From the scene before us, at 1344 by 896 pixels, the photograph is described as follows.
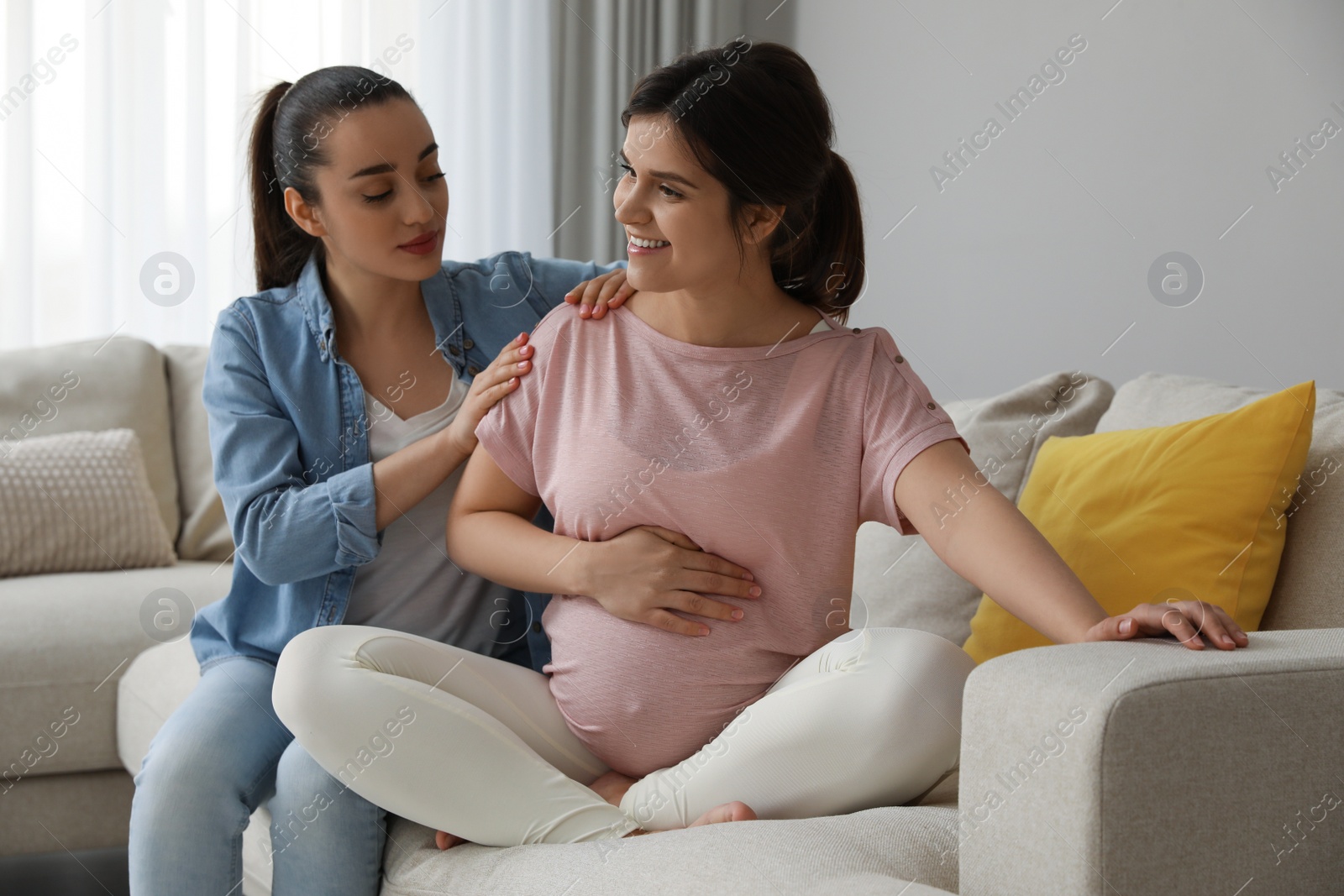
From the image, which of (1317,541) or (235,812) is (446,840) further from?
(1317,541)

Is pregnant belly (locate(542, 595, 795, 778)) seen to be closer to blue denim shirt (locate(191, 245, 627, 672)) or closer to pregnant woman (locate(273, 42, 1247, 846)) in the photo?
pregnant woman (locate(273, 42, 1247, 846))

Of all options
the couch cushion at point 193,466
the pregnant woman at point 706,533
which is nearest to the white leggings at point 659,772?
the pregnant woman at point 706,533

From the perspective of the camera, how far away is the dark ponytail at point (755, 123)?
120 cm

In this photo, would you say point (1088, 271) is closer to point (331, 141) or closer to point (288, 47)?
point (331, 141)

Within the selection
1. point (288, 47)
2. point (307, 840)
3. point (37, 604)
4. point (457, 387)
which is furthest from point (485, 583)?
point (288, 47)

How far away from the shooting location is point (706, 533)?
1.23m

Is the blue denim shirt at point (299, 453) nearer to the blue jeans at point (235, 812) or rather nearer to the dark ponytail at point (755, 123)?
the blue jeans at point (235, 812)

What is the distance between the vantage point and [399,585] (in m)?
1.44

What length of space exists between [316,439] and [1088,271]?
59.5 inches

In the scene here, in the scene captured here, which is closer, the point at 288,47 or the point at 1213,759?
Answer: the point at 1213,759

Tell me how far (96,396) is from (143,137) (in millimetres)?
756

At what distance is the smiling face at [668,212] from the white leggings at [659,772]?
1.40ft

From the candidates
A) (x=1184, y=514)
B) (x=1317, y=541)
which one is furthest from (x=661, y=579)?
(x=1317, y=541)

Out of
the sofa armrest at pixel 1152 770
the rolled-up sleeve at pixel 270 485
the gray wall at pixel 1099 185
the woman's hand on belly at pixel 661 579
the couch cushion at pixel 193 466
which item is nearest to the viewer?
the sofa armrest at pixel 1152 770
